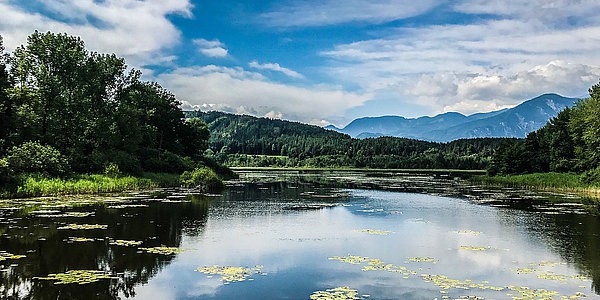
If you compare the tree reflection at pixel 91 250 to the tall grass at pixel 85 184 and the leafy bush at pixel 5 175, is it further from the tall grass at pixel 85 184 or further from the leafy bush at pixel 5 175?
the tall grass at pixel 85 184

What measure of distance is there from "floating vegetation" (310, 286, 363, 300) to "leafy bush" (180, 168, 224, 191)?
1762 inches

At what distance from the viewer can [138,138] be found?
208 feet

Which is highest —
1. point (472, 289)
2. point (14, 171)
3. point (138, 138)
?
point (138, 138)

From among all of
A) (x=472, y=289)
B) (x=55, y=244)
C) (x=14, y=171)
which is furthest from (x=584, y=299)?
(x=14, y=171)

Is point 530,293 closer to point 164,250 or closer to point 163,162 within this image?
point 164,250

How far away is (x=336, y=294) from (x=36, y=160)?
36897 mm

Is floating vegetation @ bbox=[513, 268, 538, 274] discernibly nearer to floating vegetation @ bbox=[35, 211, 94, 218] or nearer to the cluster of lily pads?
the cluster of lily pads

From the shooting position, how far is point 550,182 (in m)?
70.0

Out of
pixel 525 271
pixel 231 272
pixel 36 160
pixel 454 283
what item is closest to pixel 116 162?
pixel 36 160

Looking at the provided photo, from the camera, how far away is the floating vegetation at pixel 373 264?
1817 cm

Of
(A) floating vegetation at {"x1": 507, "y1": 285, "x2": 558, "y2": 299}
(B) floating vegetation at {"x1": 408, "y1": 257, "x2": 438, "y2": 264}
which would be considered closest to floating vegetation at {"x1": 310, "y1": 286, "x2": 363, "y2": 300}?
(A) floating vegetation at {"x1": 507, "y1": 285, "x2": 558, "y2": 299}

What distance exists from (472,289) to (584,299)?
326 cm

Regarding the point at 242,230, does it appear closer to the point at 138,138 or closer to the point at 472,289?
the point at 472,289

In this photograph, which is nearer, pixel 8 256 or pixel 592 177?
pixel 8 256
